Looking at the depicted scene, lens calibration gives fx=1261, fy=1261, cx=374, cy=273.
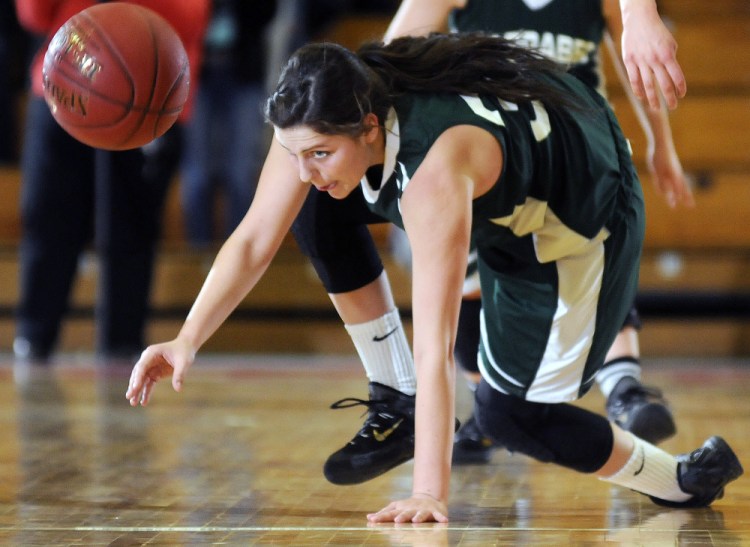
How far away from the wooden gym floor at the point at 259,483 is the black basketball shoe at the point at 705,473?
0.10 feet

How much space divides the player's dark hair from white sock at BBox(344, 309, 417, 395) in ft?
1.66

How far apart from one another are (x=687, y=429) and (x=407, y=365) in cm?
110

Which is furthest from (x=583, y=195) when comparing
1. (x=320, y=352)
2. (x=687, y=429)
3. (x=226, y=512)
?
(x=320, y=352)

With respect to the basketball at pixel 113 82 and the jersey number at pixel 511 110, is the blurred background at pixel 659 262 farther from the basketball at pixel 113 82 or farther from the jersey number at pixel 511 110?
the jersey number at pixel 511 110

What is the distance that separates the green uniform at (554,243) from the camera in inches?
76.1

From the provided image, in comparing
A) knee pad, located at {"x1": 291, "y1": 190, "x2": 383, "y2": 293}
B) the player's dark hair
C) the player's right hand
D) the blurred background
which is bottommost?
the blurred background

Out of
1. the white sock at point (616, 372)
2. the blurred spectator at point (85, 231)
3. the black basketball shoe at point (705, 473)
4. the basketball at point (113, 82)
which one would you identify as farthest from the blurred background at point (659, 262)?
the black basketball shoe at point (705, 473)

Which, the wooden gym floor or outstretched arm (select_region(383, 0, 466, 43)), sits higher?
outstretched arm (select_region(383, 0, 466, 43))

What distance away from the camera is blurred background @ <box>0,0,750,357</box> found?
17.3 feet

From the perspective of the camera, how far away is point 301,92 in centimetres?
177

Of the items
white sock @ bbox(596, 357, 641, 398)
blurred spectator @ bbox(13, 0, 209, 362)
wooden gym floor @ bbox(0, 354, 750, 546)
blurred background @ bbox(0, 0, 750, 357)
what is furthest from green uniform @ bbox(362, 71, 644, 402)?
blurred background @ bbox(0, 0, 750, 357)

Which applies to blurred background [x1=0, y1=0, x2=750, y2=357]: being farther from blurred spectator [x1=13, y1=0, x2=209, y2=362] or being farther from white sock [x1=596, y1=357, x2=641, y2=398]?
white sock [x1=596, y1=357, x2=641, y2=398]

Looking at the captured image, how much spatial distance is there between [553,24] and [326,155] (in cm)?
101

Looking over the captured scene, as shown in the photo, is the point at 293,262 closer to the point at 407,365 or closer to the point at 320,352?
the point at 320,352
